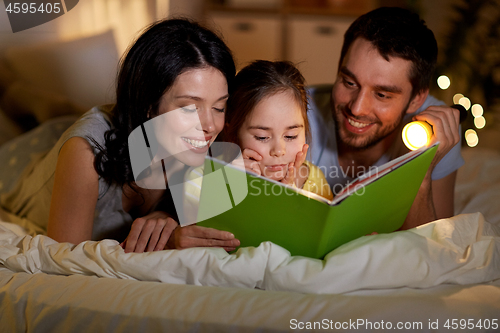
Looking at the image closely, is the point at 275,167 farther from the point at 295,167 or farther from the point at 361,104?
the point at 361,104

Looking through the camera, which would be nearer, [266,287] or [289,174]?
[266,287]

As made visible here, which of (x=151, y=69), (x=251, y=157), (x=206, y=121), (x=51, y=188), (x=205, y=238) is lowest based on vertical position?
(x=51, y=188)

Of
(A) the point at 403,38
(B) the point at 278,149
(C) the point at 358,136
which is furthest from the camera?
(C) the point at 358,136

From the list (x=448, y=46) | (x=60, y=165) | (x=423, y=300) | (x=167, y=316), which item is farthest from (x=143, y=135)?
(x=448, y=46)

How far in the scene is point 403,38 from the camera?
1289mm

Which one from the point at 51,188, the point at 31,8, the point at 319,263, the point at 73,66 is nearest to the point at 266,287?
the point at 319,263

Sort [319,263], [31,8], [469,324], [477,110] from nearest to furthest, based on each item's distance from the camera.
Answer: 1. [469,324]
2. [319,263]
3. [477,110]
4. [31,8]

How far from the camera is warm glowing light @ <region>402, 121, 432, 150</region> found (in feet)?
3.85

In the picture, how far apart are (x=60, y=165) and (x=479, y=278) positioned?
111cm

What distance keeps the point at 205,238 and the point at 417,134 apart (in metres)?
0.69

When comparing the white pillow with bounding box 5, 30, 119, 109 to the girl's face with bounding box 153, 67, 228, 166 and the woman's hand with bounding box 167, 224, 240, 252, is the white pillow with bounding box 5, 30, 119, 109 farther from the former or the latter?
the woman's hand with bounding box 167, 224, 240, 252

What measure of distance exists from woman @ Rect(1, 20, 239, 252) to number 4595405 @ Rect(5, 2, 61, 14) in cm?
95

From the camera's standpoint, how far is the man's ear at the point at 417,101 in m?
1.41

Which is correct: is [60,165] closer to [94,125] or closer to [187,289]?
[94,125]
